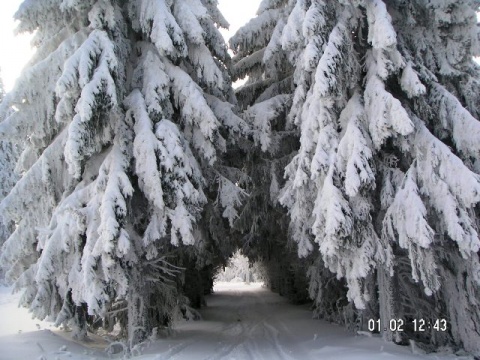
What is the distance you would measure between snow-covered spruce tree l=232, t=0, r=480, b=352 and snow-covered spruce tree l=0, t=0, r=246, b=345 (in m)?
2.49

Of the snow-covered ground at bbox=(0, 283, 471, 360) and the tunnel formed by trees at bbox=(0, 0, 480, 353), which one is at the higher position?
the tunnel formed by trees at bbox=(0, 0, 480, 353)

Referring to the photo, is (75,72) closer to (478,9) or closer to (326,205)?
(326,205)

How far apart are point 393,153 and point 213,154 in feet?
13.2

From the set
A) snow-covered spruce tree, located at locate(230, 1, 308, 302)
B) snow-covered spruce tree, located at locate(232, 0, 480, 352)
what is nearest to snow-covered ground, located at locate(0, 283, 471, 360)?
snow-covered spruce tree, located at locate(232, 0, 480, 352)

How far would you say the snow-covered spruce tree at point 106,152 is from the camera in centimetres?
768

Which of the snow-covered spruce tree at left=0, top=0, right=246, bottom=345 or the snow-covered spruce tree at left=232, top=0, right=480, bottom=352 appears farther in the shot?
the snow-covered spruce tree at left=0, top=0, right=246, bottom=345

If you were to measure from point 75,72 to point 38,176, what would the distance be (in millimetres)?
2451

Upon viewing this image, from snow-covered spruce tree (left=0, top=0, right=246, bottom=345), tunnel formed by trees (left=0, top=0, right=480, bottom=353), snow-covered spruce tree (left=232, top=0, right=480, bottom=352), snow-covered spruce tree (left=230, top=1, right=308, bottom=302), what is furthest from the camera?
snow-covered spruce tree (left=230, top=1, right=308, bottom=302)

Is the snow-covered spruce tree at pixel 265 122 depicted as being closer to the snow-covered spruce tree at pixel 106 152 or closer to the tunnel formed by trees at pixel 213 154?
the tunnel formed by trees at pixel 213 154

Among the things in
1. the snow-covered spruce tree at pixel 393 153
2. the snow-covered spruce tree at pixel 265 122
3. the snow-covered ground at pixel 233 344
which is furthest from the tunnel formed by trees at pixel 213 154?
the snow-covered spruce tree at pixel 265 122

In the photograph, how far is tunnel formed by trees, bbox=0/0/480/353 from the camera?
750 cm

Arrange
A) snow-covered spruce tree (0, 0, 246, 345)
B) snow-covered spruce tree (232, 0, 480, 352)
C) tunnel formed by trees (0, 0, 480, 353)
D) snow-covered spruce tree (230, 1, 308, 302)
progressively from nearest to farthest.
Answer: snow-covered spruce tree (232, 0, 480, 352)
tunnel formed by trees (0, 0, 480, 353)
snow-covered spruce tree (0, 0, 246, 345)
snow-covered spruce tree (230, 1, 308, 302)

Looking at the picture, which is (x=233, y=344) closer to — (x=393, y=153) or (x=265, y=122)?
(x=265, y=122)

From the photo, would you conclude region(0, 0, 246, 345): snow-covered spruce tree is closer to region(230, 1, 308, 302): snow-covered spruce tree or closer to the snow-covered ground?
the snow-covered ground
